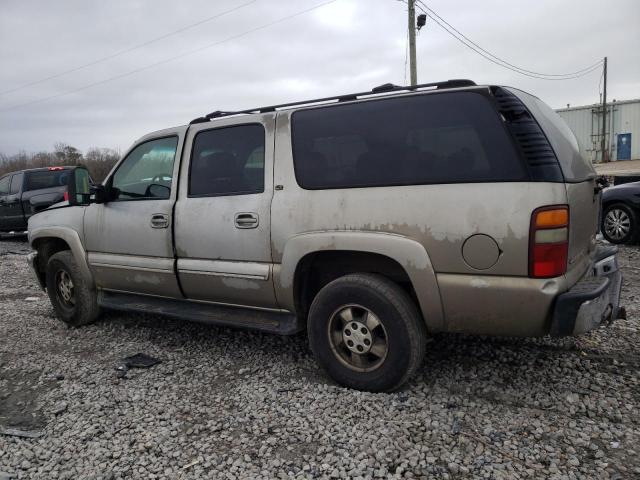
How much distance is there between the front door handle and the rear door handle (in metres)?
0.77

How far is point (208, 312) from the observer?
3980 mm

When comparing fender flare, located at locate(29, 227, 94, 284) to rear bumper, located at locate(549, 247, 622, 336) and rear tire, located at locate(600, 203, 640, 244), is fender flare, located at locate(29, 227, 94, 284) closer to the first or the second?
rear bumper, located at locate(549, 247, 622, 336)

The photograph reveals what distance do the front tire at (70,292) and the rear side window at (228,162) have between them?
179cm

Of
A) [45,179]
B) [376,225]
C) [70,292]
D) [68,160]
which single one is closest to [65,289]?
[70,292]

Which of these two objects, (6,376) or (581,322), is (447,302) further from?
(6,376)

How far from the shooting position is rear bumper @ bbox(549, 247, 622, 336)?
2.65 metres

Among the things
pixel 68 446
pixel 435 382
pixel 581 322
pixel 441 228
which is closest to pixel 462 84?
pixel 441 228

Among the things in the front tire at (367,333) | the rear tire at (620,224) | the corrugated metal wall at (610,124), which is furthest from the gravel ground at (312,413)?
the corrugated metal wall at (610,124)

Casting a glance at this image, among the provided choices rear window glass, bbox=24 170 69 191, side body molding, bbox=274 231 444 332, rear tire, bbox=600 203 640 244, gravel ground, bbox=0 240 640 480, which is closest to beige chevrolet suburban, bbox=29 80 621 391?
side body molding, bbox=274 231 444 332

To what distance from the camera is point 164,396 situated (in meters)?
3.37

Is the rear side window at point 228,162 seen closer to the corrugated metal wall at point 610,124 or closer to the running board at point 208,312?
the running board at point 208,312

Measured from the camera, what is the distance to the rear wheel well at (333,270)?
10.6ft

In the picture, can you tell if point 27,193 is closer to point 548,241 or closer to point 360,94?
point 360,94

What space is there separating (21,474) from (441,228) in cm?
264
